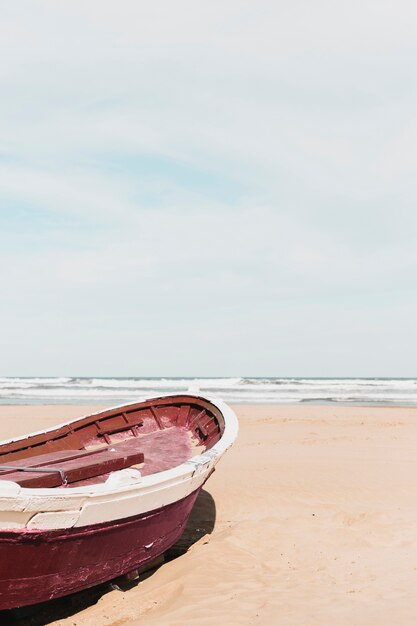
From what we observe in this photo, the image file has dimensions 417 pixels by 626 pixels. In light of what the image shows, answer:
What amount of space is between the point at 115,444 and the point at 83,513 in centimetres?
346

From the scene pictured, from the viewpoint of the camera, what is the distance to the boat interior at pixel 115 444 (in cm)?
464

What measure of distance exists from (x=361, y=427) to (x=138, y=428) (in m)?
8.85

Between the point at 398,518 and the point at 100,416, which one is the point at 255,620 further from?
the point at 100,416

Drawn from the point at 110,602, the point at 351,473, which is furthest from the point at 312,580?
the point at 351,473

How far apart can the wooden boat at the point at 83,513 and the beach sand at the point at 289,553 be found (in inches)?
14.7

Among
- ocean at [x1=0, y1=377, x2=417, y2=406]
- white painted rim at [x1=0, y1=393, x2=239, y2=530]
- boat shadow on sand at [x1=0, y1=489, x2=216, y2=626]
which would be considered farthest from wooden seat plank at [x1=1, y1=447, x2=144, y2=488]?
ocean at [x1=0, y1=377, x2=417, y2=406]

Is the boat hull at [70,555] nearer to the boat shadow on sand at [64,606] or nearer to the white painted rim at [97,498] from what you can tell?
the white painted rim at [97,498]

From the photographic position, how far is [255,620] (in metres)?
3.89

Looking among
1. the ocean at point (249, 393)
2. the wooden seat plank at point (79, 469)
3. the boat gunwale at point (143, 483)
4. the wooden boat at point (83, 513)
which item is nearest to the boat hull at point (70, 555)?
the wooden boat at point (83, 513)

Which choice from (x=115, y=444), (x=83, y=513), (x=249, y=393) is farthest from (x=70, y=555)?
(x=249, y=393)

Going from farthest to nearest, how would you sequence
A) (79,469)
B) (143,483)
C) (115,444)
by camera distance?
(115,444), (79,469), (143,483)

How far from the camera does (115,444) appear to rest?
280 inches

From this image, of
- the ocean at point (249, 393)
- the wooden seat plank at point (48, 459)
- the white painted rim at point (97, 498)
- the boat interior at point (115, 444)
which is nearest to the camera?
the white painted rim at point (97, 498)

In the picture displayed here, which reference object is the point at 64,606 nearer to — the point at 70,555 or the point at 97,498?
the point at 70,555
